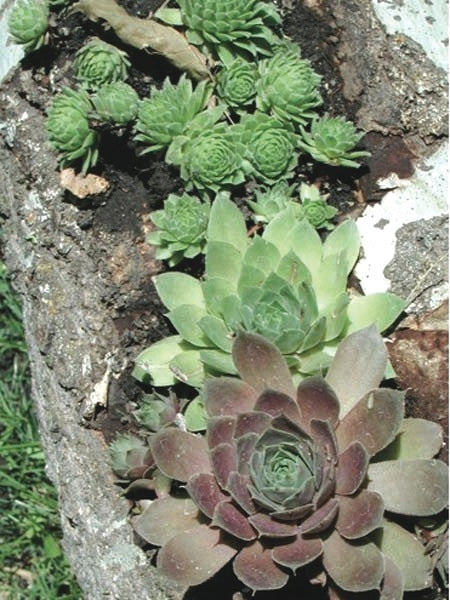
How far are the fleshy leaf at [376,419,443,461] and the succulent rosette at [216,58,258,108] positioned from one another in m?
0.75

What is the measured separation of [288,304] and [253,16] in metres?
0.64

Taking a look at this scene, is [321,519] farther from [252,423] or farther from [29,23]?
[29,23]

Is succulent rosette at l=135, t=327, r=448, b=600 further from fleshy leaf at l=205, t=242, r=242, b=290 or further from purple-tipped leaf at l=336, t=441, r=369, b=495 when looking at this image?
fleshy leaf at l=205, t=242, r=242, b=290

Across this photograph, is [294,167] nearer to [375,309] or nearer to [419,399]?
[375,309]

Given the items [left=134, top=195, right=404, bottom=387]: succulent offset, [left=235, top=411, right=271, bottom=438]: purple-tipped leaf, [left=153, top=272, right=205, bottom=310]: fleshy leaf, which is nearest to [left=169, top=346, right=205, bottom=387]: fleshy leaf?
[left=134, top=195, right=404, bottom=387]: succulent offset

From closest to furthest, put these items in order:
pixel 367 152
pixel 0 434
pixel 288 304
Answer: pixel 288 304 < pixel 367 152 < pixel 0 434

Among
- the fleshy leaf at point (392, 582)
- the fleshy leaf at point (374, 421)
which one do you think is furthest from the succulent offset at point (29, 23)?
the fleshy leaf at point (392, 582)

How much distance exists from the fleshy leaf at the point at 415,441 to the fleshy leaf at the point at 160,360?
0.45m

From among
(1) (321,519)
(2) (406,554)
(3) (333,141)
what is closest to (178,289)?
(3) (333,141)

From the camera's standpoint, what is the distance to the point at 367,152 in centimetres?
208

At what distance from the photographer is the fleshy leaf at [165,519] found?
6.15 ft

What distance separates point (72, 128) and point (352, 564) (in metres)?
1.03

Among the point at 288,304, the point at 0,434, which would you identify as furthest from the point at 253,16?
the point at 0,434

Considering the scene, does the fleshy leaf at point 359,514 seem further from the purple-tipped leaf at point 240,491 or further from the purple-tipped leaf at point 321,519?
the purple-tipped leaf at point 240,491
